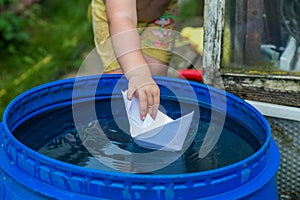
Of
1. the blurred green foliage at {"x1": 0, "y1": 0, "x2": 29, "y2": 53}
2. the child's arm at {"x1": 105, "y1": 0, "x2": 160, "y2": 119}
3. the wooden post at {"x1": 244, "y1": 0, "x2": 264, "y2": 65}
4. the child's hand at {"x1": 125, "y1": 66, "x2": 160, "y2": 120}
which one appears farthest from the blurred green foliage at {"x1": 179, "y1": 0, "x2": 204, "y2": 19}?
the child's hand at {"x1": 125, "y1": 66, "x2": 160, "y2": 120}

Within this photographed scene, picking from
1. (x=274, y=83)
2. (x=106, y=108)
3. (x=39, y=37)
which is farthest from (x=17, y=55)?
(x=274, y=83)

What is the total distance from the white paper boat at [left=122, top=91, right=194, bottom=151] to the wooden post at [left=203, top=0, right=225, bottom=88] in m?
0.42

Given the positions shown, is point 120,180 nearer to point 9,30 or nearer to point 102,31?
point 102,31

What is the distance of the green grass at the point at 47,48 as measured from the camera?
298 cm

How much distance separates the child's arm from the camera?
1.42 metres

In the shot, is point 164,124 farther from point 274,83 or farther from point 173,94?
point 274,83

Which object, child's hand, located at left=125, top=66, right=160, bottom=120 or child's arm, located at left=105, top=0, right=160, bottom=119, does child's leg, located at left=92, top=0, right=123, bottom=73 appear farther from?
child's hand, located at left=125, top=66, right=160, bottom=120

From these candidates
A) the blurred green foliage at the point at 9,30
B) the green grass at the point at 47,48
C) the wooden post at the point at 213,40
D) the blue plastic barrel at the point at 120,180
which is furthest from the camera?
the blurred green foliage at the point at 9,30

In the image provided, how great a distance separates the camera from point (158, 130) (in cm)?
141

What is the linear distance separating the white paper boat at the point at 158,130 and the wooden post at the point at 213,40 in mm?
422

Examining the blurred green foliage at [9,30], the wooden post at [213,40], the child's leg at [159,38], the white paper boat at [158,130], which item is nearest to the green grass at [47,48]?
the blurred green foliage at [9,30]

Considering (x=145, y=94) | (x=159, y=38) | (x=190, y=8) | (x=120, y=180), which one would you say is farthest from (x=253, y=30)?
(x=190, y=8)

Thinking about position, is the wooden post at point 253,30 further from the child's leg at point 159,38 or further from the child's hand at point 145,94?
the child's hand at point 145,94

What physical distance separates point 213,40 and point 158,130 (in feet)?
1.74
